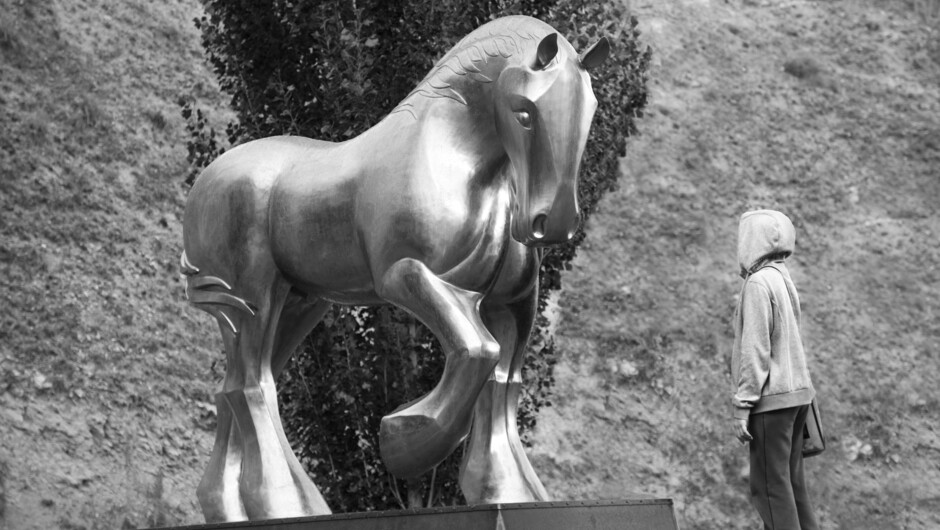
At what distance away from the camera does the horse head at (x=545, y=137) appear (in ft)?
13.6

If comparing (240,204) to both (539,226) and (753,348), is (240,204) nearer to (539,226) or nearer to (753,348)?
(539,226)

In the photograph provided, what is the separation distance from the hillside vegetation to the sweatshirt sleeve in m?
6.54

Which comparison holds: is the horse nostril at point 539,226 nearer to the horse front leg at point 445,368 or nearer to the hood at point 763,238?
the horse front leg at point 445,368

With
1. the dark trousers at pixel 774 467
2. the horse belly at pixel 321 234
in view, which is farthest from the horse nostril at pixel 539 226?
the dark trousers at pixel 774 467

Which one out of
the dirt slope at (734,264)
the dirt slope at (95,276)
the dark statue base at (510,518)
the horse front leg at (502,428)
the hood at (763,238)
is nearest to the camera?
the dark statue base at (510,518)

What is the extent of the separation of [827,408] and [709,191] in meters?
3.46

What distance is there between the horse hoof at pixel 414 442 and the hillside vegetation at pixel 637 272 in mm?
6478

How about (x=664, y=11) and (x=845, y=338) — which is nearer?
(x=845, y=338)

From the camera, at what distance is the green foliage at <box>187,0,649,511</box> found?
24.9ft

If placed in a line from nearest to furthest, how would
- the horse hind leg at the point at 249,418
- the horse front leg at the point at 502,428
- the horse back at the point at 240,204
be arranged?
the horse front leg at the point at 502,428 → the horse hind leg at the point at 249,418 → the horse back at the point at 240,204

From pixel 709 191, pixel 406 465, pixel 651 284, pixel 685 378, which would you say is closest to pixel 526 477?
pixel 406 465

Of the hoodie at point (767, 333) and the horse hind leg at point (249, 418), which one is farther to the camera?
the hoodie at point (767, 333)

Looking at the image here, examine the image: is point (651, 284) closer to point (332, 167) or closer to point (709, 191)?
point (709, 191)

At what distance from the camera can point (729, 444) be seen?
13.1 m
